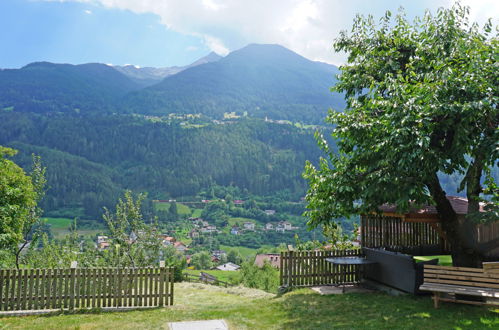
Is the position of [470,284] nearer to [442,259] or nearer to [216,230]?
[442,259]

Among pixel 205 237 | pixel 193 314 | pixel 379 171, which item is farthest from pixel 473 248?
pixel 205 237

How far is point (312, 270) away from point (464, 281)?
425cm

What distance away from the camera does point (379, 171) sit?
889 cm

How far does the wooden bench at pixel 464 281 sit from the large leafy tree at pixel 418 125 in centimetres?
113

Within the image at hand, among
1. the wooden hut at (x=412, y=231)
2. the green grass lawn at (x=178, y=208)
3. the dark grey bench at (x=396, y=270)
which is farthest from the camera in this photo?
the green grass lawn at (x=178, y=208)

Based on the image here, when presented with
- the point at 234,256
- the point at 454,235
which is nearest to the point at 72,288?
the point at 454,235

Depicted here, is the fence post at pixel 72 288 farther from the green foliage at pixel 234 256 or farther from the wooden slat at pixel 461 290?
the green foliage at pixel 234 256

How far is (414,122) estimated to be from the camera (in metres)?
7.93

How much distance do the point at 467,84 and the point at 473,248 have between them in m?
3.84

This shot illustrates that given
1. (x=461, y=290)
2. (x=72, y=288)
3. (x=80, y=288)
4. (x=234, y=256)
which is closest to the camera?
(x=461, y=290)

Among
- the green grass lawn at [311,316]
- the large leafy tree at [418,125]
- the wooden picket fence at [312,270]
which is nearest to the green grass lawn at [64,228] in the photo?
the wooden picket fence at [312,270]

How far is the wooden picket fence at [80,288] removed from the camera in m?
9.19

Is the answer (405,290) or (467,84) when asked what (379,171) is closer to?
(467,84)

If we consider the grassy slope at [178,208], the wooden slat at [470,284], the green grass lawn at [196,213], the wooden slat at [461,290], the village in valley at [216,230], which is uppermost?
the wooden slat at [470,284]
